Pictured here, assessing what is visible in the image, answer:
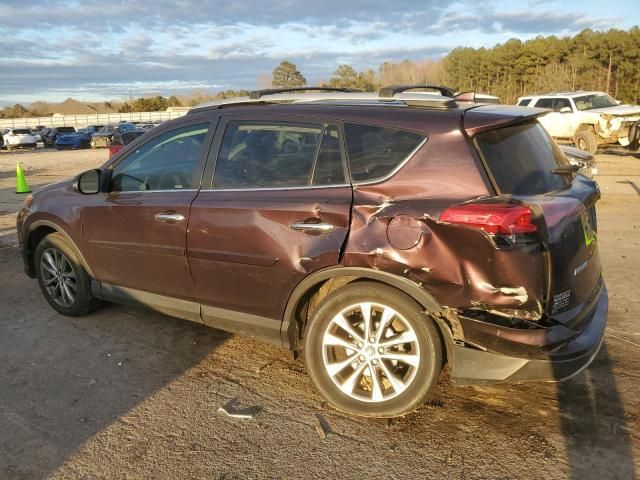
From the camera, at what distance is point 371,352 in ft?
10.4

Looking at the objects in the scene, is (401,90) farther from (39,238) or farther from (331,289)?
(39,238)

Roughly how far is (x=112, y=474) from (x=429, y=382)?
1.71 m

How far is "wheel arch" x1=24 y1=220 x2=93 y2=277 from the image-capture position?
15.1 ft

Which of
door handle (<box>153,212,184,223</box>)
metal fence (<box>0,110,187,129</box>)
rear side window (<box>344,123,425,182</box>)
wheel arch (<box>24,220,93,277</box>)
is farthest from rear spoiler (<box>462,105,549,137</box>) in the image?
metal fence (<box>0,110,187,129</box>)

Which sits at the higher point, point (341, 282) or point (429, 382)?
point (341, 282)

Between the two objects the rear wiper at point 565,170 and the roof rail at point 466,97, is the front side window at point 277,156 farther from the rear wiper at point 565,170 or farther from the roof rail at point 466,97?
the rear wiper at point 565,170

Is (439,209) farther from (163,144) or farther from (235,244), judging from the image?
(163,144)

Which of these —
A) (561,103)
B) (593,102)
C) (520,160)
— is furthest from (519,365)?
(593,102)

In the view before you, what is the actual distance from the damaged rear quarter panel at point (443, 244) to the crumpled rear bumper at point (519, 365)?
256 millimetres

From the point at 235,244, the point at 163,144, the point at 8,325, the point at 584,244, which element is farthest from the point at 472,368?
the point at 8,325

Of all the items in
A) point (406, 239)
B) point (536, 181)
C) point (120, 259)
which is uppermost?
point (536, 181)

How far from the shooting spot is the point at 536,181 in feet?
10.2

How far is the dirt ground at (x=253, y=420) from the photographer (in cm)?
280

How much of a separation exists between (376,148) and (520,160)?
32.0 inches
